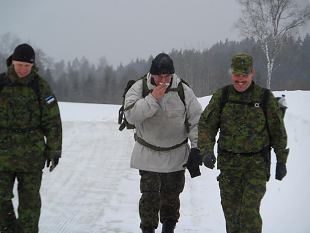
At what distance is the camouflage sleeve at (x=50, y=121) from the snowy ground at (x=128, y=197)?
65.8 inches

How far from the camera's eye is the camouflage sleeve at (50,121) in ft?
14.5

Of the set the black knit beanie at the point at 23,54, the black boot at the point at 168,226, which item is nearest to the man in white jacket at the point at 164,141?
the black boot at the point at 168,226

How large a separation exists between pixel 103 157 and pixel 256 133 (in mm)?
7244

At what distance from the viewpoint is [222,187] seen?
439 cm

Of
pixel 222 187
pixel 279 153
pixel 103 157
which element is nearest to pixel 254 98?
pixel 279 153

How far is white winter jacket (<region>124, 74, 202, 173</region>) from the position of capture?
16.0ft

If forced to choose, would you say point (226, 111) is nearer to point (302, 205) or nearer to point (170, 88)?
point (170, 88)

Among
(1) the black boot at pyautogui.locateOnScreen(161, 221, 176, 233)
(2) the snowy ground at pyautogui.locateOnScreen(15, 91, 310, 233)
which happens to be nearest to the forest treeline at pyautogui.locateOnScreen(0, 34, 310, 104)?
(2) the snowy ground at pyautogui.locateOnScreen(15, 91, 310, 233)

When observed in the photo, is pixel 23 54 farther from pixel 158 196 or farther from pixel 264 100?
pixel 264 100

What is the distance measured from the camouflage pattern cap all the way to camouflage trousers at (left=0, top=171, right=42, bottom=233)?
6.62ft

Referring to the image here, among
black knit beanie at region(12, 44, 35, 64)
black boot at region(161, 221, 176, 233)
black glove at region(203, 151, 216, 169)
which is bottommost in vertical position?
black boot at region(161, 221, 176, 233)

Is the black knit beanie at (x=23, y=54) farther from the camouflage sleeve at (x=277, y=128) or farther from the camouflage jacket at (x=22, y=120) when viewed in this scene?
the camouflage sleeve at (x=277, y=128)

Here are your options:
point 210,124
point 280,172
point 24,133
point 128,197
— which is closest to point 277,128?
point 280,172

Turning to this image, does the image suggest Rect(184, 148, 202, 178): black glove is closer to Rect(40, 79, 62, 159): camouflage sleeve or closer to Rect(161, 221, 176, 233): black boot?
Rect(161, 221, 176, 233): black boot
